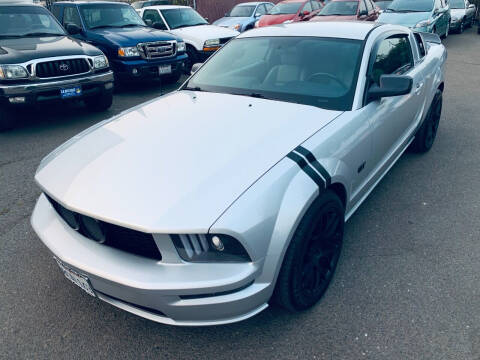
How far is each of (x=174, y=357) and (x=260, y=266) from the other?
0.75m

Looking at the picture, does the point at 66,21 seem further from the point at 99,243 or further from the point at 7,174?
the point at 99,243

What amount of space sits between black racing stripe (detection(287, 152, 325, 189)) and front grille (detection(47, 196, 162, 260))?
0.87 m

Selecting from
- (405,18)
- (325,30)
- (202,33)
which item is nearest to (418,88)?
(325,30)

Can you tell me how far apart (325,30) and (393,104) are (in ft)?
2.75

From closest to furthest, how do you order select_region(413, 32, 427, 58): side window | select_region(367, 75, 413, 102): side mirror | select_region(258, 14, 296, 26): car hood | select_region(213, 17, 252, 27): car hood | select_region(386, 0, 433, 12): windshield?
select_region(367, 75, 413, 102): side mirror, select_region(413, 32, 427, 58): side window, select_region(386, 0, 433, 12): windshield, select_region(258, 14, 296, 26): car hood, select_region(213, 17, 252, 27): car hood

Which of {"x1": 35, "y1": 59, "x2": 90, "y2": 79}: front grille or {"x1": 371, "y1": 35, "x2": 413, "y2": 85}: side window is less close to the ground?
{"x1": 371, "y1": 35, "x2": 413, "y2": 85}: side window

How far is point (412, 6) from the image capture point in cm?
1117

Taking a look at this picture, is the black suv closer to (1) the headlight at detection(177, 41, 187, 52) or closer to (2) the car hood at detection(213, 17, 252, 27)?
(1) the headlight at detection(177, 41, 187, 52)

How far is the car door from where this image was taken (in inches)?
117

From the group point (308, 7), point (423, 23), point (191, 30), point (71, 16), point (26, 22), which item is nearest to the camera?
point (26, 22)

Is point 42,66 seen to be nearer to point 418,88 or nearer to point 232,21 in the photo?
point 418,88

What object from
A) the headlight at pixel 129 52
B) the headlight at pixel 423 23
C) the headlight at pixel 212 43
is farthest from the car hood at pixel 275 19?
the headlight at pixel 129 52

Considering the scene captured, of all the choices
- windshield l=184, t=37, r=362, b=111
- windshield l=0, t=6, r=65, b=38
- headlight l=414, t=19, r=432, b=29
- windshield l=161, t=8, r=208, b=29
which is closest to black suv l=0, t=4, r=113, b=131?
windshield l=0, t=6, r=65, b=38

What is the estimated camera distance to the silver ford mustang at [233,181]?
5.95 ft
